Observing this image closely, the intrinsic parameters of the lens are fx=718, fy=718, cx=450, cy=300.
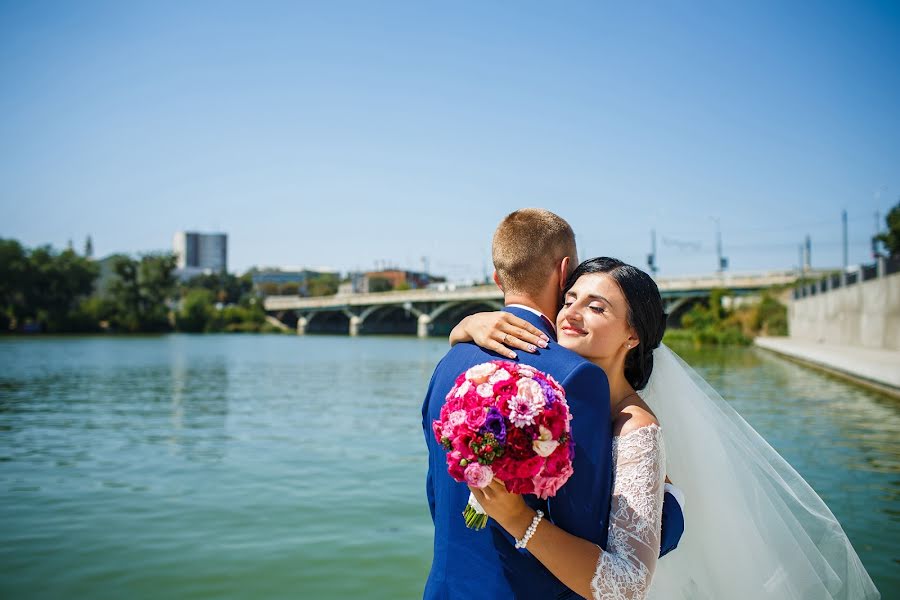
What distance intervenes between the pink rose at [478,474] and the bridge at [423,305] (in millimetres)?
31511

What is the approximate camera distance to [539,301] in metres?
1.93

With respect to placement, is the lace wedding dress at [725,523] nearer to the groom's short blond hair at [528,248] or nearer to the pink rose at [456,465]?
the groom's short blond hair at [528,248]

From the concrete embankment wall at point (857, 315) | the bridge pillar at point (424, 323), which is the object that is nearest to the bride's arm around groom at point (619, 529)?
the concrete embankment wall at point (857, 315)

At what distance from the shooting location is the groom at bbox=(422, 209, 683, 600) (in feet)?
5.21

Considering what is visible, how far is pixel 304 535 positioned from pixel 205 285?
126 m

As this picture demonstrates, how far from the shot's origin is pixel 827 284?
31391 mm

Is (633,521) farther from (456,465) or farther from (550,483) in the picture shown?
(456,465)

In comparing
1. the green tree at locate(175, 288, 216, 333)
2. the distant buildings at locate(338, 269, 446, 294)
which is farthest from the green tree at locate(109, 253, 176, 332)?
the distant buildings at locate(338, 269, 446, 294)

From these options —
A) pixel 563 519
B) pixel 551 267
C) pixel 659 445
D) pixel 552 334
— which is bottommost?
pixel 563 519

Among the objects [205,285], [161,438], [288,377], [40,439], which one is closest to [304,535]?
[161,438]

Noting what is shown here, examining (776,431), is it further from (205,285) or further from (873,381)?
→ (205,285)

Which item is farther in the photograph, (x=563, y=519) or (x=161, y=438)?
(x=161, y=438)

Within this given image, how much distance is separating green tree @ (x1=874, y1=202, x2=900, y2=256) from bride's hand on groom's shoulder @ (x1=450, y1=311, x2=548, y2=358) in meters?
58.9

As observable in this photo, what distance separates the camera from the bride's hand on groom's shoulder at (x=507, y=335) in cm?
167
